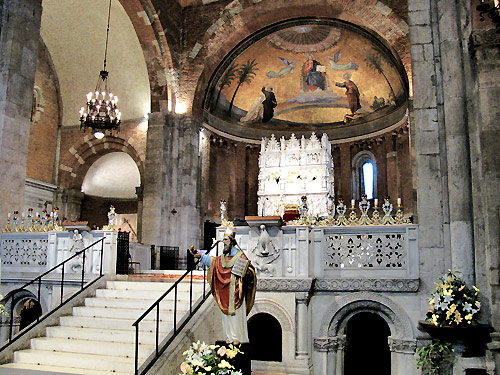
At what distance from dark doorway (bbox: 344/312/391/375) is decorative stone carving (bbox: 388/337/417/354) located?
5.19 meters

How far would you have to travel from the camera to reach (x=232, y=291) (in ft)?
23.8

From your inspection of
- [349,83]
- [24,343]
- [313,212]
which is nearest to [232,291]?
[24,343]

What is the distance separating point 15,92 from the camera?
12.6 meters

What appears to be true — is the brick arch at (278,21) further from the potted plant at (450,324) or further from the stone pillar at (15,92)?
the potted plant at (450,324)

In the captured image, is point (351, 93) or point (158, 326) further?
point (351, 93)

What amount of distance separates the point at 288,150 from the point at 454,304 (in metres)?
12.5

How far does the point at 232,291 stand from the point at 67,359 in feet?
9.51

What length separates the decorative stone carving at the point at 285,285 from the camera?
9305 millimetres

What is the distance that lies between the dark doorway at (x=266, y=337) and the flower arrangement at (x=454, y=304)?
17.8ft

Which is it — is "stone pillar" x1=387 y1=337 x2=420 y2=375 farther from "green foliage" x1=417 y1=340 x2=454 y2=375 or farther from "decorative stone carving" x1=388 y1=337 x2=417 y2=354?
"green foliage" x1=417 y1=340 x2=454 y2=375

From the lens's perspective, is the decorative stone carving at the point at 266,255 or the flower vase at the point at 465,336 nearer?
the flower vase at the point at 465,336

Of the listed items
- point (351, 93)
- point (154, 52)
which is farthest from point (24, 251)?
point (351, 93)

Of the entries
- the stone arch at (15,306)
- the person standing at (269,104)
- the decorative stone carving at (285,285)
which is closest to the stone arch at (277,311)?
the decorative stone carving at (285,285)

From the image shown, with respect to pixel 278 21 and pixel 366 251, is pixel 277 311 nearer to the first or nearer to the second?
pixel 366 251
